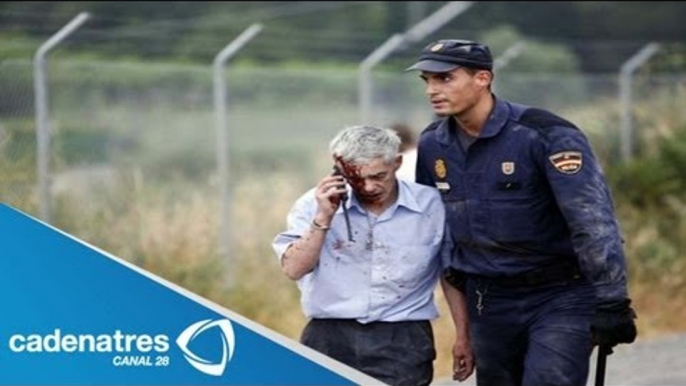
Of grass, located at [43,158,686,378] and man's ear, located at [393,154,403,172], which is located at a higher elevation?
man's ear, located at [393,154,403,172]

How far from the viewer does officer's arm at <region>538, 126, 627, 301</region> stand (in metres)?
7.42

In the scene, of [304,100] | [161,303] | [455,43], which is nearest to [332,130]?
[304,100]

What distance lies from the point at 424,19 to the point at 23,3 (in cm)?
331

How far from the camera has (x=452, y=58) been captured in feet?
25.3

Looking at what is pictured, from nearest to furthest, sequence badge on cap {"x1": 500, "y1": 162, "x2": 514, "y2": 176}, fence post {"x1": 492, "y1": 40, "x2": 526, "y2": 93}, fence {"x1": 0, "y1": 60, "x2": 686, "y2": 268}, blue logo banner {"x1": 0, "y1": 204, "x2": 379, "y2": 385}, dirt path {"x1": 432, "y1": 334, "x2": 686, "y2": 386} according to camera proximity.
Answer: blue logo banner {"x1": 0, "y1": 204, "x2": 379, "y2": 385} < badge on cap {"x1": 500, "y1": 162, "x2": 514, "y2": 176} < dirt path {"x1": 432, "y1": 334, "x2": 686, "y2": 386} < fence {"x1": 0, "y1": 60, "x2": 686, "y2": 268} < fence post {"x1": 492, "y1": 40, "x2": 526, "y2": 93}

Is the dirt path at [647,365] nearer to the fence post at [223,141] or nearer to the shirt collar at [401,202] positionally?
the fence post at [223,141]

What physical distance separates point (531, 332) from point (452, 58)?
1049mm

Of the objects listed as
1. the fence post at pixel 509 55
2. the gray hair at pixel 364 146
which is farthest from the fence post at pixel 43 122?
the gray hair at pixel 364 146

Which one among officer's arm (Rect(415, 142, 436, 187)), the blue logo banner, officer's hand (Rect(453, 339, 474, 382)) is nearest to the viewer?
the blue logo banner

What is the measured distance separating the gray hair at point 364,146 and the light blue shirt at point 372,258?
0.23 m

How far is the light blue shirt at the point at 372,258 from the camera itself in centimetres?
779

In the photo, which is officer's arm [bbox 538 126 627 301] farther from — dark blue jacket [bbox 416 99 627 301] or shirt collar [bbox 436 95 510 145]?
shirt collar [bbox 436 95 510 145]

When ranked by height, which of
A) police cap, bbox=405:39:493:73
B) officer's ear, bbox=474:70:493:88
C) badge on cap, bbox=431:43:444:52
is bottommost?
officer's ear, bbox=474:70:493:88

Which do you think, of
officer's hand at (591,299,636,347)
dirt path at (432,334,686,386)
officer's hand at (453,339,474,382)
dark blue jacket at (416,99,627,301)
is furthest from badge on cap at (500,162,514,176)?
dirt path at (432,334,686,386)
